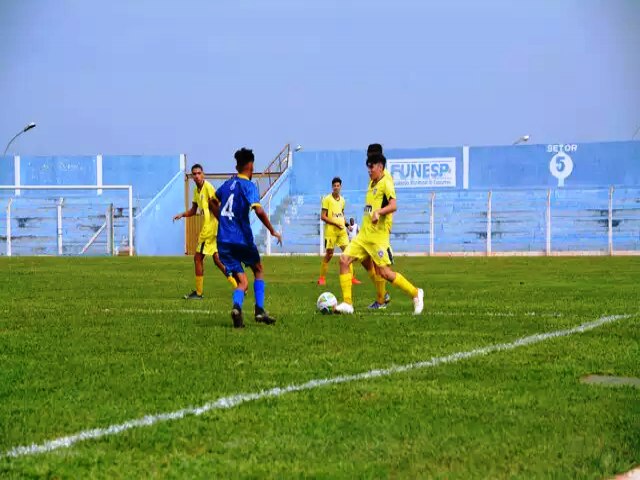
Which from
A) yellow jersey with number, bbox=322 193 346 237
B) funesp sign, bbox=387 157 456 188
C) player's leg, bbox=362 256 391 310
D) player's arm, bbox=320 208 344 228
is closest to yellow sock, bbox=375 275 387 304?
player's leg, bbox=362 256 391 310

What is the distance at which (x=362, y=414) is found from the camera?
5.07 m

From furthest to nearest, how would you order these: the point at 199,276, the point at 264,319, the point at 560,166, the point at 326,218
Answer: the point at 560,166 < the point at 326,218 < the point at 199,276 < the point at 264,319

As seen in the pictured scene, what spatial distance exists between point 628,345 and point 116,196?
45173 millimetres

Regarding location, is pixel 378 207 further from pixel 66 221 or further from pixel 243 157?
pixel 66 221

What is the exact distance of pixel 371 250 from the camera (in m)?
11.6

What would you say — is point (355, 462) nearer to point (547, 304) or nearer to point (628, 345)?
point (628, 345)

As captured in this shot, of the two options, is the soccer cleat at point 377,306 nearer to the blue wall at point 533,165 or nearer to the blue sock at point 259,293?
the blue sock at point 259,293

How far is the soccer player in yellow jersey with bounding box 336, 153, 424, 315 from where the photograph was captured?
1137 cm

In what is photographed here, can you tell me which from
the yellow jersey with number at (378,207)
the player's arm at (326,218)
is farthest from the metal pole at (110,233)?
the yellow jersey with number at (378,207)

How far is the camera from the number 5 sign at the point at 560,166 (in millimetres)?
47812

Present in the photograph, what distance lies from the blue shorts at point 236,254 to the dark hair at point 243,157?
31.0 inches

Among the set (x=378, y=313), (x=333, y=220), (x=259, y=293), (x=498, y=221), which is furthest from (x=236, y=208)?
(x=498, y=221)

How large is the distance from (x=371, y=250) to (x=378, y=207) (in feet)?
1.65

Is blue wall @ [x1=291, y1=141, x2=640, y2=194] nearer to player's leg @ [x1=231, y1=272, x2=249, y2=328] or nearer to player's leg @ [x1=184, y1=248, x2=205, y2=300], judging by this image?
player's leg @ [x1=184, y1=248, x2=205, y2=300]
